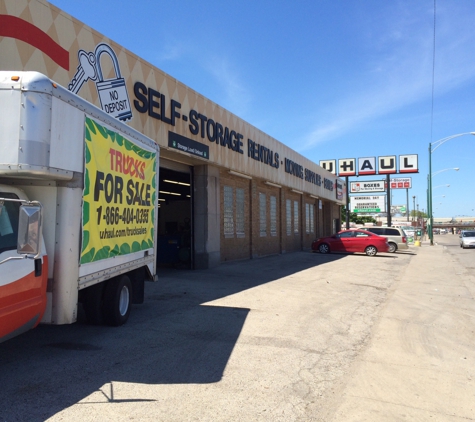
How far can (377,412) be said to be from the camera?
423 cm

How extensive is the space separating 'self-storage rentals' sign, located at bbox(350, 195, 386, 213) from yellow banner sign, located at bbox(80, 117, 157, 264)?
52950mm

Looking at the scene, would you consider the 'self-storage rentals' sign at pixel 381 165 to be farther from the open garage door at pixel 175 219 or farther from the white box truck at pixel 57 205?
the white box truck at pixel 57 205

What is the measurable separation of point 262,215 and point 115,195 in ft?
54.0

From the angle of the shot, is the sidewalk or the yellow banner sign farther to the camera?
the yellow banner sign

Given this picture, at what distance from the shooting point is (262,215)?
2270 centimetres

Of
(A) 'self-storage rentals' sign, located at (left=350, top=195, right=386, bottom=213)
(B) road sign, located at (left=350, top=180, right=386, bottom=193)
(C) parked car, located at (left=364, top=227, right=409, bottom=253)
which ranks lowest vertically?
(C) parked car, located at (left=364, top=227, right=409, bottom=253)

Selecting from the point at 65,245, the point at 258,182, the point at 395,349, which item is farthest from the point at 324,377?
the point at 258,182

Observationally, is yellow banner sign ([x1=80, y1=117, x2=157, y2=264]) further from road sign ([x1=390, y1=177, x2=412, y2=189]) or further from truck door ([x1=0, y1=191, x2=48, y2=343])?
road sign ([x1=390, y1=177, x2=412, y2=189])

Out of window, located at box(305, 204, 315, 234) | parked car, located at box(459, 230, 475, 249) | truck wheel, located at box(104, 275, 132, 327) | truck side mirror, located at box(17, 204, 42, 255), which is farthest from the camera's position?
parked car, located at box(459, 230, 475, 249)

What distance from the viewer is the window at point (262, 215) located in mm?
22417

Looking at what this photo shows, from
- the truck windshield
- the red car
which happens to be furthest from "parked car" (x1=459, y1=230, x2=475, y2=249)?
the truck windshield

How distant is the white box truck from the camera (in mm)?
4445

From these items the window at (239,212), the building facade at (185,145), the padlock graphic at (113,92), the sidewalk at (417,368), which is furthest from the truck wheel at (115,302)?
the window at (239,212)

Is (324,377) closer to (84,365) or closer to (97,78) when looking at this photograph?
(84,365)
